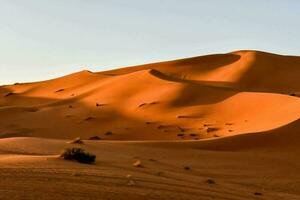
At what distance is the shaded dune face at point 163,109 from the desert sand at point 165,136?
6 cm

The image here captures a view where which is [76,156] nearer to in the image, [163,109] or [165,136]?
[165,136]

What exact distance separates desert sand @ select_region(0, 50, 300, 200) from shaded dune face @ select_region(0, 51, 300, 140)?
59 mm

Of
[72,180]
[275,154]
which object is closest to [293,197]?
[72,180]

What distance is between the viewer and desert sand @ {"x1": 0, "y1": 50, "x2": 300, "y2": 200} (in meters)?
8.66

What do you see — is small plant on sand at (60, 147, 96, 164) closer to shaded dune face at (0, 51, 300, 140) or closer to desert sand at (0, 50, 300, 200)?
desert sand at (0, 50, 300, 200)

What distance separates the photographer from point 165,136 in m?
24.2

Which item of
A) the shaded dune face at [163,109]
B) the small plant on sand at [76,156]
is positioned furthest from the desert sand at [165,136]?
the small plant on sand at [76,156]

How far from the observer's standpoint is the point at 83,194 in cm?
736

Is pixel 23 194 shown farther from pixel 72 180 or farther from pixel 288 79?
pixel 288 79

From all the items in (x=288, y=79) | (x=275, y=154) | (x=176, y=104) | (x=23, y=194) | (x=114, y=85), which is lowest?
(x=23, y=194)

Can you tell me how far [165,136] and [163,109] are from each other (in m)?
6.38

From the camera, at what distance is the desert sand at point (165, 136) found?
8664mm

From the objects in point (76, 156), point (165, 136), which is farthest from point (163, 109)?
point (76, 156)

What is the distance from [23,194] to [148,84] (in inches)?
1198
